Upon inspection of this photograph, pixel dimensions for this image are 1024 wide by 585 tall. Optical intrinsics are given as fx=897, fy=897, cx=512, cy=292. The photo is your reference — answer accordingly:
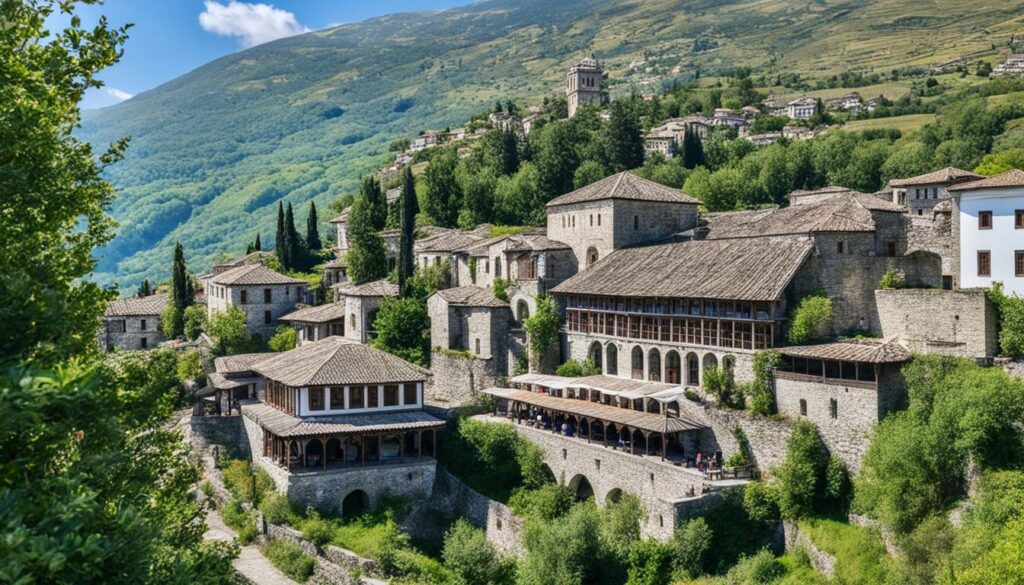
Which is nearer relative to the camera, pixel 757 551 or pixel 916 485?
pixel 916 485

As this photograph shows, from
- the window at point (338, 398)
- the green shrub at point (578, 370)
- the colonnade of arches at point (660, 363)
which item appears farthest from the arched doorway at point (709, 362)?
the window at point (338, 398)

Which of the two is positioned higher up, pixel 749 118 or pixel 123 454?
A: pixel 749 118

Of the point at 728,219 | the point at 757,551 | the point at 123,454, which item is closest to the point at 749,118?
the point at 728,219

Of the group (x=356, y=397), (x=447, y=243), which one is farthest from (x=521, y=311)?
(x=447, y=243)

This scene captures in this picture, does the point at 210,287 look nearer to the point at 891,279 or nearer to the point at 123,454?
the point at 891,279

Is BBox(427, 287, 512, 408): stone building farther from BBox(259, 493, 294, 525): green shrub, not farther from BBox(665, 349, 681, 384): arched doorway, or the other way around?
BBox(259, 493, 294, 525): green shrub

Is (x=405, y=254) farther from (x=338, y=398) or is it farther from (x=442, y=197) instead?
(x=442, y=197)

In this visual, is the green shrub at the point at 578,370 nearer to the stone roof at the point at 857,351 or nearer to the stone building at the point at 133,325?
the stone roof at the point at 857,351
